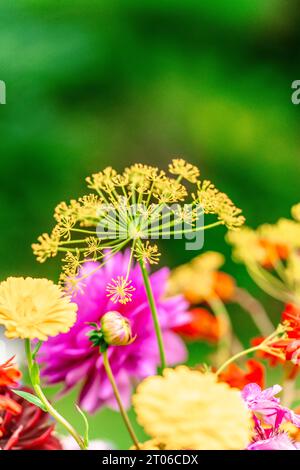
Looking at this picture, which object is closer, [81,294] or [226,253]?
[81,294]

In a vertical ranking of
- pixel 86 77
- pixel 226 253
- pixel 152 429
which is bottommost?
pixel 152 429

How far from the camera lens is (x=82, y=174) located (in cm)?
72

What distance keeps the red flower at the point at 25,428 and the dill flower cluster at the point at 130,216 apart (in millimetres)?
50

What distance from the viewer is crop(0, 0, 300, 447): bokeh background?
687 mm

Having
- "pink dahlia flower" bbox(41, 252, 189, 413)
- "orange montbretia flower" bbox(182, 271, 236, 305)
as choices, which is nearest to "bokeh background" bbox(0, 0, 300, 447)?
"orange montbretia flower" bbox(182, 271, 236, 305)

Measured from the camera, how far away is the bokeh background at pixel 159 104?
27.0 inches

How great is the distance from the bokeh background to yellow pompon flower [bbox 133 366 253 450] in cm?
44

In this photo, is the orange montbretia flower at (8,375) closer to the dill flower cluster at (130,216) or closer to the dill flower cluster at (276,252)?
the dill flower cluster at (130,216)

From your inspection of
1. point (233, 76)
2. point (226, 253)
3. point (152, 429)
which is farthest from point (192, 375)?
point (233, 76)

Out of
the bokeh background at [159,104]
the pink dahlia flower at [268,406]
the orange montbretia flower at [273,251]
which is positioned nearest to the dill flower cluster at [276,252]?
the orange montbretia flower at [273,251]

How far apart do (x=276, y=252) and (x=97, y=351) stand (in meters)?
0.13

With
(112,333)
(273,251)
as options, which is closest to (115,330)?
(112,333)

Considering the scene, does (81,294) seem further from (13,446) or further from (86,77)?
(86,77)
